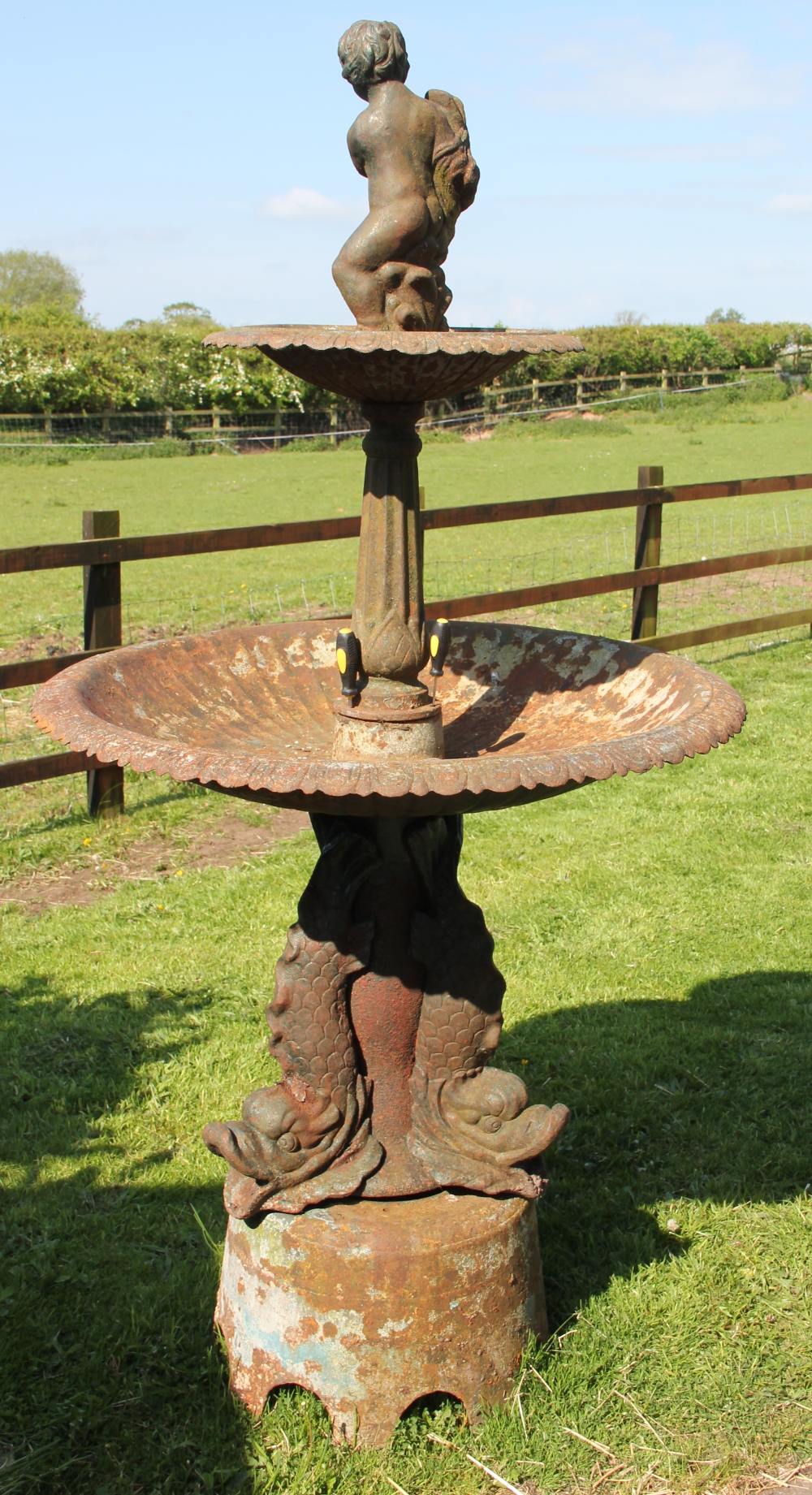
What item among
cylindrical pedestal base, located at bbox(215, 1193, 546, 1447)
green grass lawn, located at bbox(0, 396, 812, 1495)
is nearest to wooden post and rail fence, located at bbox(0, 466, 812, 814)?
green grass lawn, located at bbox(0, 396, 812, 1495)

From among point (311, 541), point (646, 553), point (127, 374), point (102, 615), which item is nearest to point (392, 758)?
point (102, 615)

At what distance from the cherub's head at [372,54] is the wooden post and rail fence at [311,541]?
134 inches

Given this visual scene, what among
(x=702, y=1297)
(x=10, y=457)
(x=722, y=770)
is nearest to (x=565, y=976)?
(x=702, y=1297)

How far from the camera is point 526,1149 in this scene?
10.9 feet

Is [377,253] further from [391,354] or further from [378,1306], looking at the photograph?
[378,1306]

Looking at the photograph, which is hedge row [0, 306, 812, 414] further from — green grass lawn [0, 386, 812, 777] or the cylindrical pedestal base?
the cylindrical pedestal base

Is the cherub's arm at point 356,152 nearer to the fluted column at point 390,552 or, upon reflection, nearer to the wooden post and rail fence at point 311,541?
the fluted column at point 390,552

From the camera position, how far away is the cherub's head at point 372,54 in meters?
3.04

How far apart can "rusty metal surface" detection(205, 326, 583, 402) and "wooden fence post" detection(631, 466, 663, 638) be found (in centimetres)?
682

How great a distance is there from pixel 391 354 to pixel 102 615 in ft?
14.8

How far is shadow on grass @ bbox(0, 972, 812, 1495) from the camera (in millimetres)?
3252

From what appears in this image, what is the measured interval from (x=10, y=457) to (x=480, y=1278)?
30674 mm

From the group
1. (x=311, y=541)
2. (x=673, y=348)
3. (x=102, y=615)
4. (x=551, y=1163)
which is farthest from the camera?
(x=673, y=348)

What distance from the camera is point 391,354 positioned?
→ 2.77 metres
